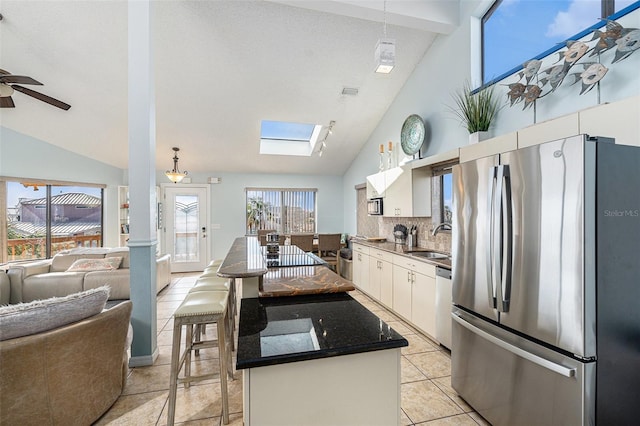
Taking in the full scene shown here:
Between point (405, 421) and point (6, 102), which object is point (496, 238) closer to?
point (405, 421)

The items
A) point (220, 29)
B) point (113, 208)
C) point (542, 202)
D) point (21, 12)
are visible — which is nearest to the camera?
point (542, 202)

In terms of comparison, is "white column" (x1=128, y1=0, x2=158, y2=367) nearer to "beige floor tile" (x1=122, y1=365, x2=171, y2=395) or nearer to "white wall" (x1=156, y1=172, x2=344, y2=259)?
"beige floor tile" (x1=122, y1=365, x2=171, y2=395)

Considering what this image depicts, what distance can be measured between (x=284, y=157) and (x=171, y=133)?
2.23 metres

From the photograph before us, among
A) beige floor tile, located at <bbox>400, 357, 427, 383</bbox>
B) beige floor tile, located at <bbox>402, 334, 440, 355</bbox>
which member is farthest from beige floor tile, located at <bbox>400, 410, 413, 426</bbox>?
beige floor tile, located at <bbox>402, 334, 440, 355</bbox>

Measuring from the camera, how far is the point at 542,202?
152 cm

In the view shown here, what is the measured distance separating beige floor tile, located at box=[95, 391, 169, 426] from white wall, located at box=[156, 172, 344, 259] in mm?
4837

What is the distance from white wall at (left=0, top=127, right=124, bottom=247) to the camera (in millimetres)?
4504

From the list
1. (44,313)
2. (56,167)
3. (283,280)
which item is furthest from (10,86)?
(283,280)

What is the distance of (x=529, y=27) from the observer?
8.82 feet

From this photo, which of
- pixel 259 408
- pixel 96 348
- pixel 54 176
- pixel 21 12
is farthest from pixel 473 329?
pixel 54 176

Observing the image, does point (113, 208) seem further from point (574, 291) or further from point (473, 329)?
point (574, 291)

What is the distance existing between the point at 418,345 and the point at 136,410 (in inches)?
99.6

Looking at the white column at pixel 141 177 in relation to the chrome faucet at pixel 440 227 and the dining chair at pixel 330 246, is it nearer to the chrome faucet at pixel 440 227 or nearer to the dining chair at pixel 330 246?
the chrome faucet at pixel 440 227

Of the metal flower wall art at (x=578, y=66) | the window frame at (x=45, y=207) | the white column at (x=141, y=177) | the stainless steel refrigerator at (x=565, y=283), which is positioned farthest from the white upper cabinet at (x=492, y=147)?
the window frame at (x=45, y=207)
